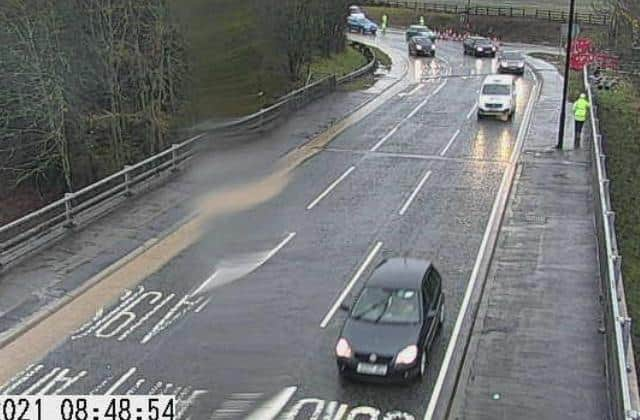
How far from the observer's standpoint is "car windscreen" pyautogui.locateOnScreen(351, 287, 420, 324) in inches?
502

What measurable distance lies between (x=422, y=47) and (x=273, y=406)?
1919 inches

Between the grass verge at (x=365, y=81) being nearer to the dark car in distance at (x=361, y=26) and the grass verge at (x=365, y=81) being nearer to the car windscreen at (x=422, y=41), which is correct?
the car windscreen at (x=422, y=41)

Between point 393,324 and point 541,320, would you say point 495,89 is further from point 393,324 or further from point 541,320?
point 393,324

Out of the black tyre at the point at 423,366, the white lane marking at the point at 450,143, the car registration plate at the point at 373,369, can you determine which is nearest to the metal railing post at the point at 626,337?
the black tyre at the point at 423,366

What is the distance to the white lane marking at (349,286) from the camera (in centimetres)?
1446

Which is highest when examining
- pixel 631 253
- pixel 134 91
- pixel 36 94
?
pixel 134 91

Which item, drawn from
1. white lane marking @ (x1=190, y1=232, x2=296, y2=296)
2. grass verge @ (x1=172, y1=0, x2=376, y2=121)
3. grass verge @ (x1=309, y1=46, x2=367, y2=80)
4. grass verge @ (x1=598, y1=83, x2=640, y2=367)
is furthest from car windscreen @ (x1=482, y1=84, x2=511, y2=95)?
grass verge @ (x1=172, y1=0, x2=376, y2=121)

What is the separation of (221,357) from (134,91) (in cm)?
432

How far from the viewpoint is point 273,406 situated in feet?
37.8

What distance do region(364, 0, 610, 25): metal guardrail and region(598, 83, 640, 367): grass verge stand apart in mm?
28722

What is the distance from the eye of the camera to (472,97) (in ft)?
130

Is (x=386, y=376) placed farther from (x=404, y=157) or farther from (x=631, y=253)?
(x=404, y=157)

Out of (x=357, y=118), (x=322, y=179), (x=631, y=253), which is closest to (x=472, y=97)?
(x=357, y=118)

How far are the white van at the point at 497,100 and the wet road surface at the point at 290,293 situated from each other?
20.2ft
